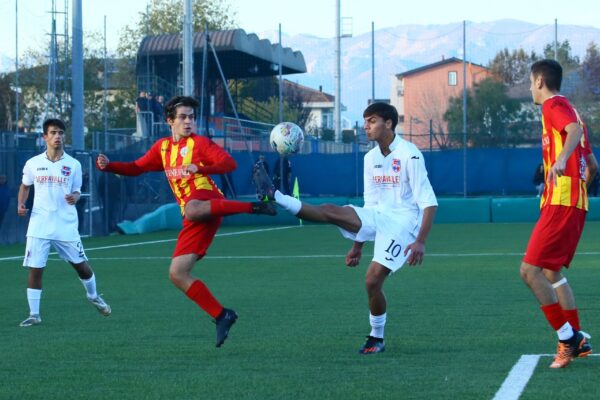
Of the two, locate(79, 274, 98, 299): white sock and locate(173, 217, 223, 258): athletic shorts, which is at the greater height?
locate(173, 217, 223, 258): athletic shorts

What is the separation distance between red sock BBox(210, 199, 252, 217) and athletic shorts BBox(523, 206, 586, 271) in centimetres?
217

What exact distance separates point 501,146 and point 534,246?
3249 cm

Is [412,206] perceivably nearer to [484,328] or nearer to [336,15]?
[484,328]

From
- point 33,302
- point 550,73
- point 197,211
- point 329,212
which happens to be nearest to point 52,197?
point 33,302

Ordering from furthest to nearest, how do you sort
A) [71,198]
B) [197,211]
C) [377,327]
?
[71,198], [197,211], [377,327]

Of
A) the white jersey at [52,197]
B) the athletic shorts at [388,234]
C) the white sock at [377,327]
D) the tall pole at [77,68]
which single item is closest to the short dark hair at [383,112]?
the athletic shorts at [388,234]

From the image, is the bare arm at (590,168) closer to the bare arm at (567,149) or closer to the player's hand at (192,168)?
the bare arm at (567,149)

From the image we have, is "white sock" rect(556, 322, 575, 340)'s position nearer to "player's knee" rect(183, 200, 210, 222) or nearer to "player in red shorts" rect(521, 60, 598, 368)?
"player in red shorts" rect(521, 60, 598, 368)

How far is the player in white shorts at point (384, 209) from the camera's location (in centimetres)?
820

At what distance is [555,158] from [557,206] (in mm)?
315

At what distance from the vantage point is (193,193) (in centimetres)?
876

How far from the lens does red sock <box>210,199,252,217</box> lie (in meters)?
8.35

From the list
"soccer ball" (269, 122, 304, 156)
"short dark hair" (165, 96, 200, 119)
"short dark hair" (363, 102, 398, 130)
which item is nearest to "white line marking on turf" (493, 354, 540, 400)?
"short dark hair" (363, 102, 398, 130)

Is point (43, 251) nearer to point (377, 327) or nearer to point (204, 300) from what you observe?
point (204, 300)
